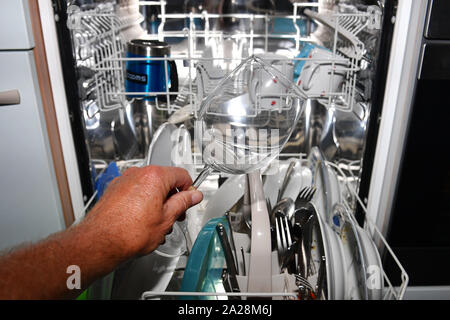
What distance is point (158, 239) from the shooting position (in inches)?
21.3

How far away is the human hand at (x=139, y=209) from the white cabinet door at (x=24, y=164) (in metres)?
0.40

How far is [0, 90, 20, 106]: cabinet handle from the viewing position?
2.56 ft

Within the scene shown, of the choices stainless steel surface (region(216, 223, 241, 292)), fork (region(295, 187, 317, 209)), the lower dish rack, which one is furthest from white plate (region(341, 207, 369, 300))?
stainless steel surface (region(216, 223, 241, 292))

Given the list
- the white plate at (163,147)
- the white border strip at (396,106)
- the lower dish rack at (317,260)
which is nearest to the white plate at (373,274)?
the lower dish rack at (317,260)

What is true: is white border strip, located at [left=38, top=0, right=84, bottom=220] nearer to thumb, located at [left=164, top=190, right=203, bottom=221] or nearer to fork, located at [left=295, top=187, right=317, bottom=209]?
thumb, located at [left=164, top=190, right=203, bottom=221]

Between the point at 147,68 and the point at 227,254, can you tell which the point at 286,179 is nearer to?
the point at 227,254

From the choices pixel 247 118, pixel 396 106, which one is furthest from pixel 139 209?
pixel 396 106

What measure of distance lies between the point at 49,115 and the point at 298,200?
66 centimetres

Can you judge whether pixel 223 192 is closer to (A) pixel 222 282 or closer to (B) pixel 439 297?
(A) pixel 222 282

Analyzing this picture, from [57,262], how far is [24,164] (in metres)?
0.52

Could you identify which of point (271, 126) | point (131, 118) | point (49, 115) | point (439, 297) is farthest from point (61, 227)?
point (439, 297)

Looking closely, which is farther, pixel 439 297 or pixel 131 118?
pixel 131 118

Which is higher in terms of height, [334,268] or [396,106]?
[396,106]

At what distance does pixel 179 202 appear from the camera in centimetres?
57
